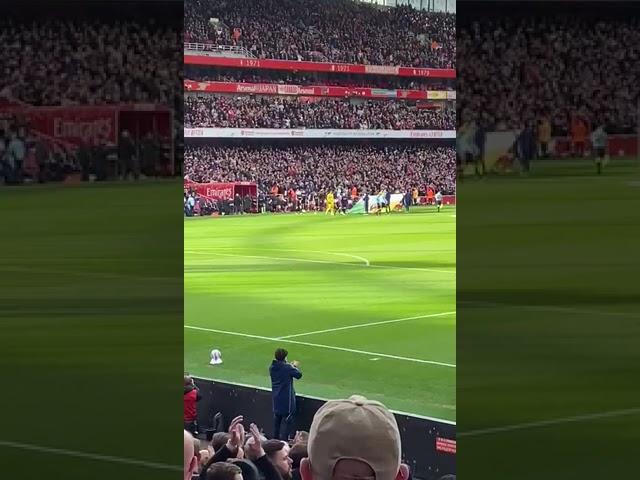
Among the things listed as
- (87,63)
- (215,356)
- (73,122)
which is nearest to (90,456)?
(215,356)

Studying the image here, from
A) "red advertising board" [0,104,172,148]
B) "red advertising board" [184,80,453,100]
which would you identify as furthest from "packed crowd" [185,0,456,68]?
"red advertising board" [0,104,172,148]

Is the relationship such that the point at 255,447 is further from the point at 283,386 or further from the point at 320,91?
the point at 320,91

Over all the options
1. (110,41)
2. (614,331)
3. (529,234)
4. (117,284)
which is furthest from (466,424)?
(110,41)

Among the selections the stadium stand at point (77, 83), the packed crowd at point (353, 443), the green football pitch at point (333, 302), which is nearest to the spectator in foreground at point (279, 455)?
the green football pitch at point (333, 302)

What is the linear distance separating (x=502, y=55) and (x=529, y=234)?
13.8 feet

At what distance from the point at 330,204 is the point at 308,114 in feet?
1.62

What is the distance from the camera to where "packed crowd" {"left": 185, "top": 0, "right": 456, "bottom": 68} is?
5.47 metres

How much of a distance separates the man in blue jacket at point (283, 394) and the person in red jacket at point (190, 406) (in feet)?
1.14

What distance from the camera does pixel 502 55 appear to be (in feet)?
69.7

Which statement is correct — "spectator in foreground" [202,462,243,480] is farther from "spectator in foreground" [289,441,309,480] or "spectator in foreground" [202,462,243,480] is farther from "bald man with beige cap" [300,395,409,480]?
"spectator in foreground" [289,441,309,480]

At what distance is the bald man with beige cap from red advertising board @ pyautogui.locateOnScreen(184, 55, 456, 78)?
3.05 m

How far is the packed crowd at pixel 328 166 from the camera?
5520mm

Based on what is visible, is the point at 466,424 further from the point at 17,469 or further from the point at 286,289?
the point at 17,469

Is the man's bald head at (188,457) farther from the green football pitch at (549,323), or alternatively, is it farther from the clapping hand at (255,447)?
the green football pitch at (549,323)
